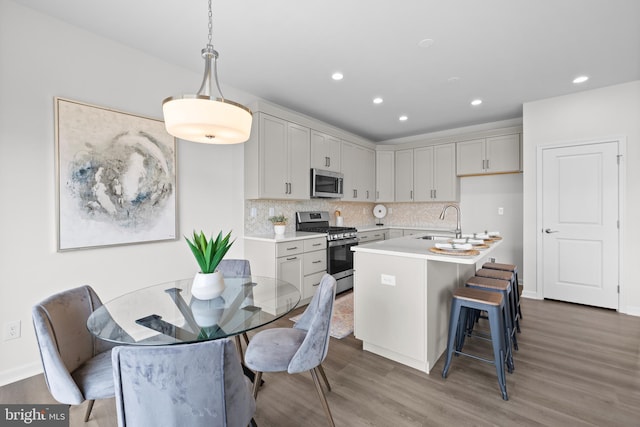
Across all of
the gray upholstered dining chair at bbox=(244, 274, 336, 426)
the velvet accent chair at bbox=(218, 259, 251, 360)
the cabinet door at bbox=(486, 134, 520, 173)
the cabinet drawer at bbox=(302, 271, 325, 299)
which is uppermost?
the cabinet door at bbox=(486, 134, 520, 173)

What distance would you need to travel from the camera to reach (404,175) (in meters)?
5.52

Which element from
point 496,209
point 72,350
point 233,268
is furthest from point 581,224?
point 72,350

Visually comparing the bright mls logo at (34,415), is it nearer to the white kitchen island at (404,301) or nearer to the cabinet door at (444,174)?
the white kitchen island at (404,301)

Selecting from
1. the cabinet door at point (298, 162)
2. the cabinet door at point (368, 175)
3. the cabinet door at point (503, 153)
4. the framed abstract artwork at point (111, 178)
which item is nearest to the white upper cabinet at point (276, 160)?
the cabinet door at point (298, 162)

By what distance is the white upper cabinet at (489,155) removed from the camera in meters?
4.39

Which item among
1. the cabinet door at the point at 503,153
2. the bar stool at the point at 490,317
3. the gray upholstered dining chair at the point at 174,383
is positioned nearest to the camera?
the gray upholstered dining chair at the point at 174,383

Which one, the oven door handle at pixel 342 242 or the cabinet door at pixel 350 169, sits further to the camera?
the cabinet door at pixel 350 169

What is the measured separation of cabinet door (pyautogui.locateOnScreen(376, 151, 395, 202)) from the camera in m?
5.66

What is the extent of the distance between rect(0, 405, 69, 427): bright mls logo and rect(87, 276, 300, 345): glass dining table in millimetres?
639

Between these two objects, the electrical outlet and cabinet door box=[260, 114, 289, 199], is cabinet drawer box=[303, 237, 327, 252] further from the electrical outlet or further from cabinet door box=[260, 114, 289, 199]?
the electrical outlet

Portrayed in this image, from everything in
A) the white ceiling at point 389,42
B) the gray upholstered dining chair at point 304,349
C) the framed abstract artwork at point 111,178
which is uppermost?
the white ceiling at point 389,42

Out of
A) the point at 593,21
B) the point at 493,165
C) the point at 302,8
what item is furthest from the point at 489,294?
the point at 493,165

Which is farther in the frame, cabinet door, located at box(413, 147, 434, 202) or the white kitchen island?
cabinet door, located at box(413, 147, 434, 202)

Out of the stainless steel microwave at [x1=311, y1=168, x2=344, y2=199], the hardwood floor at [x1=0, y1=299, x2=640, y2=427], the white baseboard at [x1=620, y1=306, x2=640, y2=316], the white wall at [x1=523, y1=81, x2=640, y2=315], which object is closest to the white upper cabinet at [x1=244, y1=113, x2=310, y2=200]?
the stainless steel microwave at [x1=311, y1=168, x2=344, y2=199]
